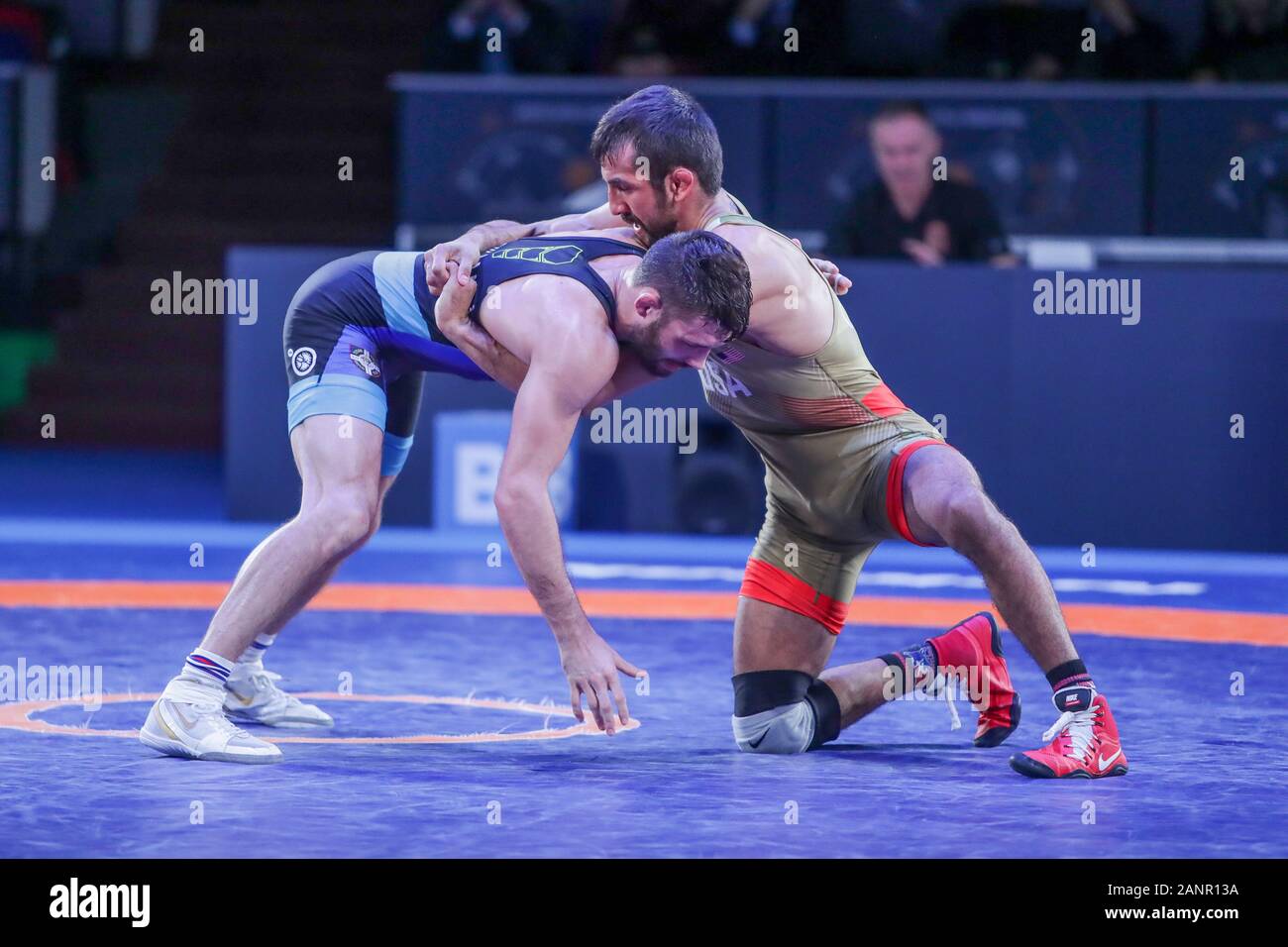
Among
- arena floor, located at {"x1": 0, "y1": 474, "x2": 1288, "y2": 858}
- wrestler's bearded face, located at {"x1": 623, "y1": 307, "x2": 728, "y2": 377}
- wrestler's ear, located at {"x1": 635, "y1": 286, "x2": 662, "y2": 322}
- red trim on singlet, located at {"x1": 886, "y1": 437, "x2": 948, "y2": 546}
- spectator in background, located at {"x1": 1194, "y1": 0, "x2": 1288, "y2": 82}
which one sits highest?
spectator in background, located at {"x1": 1194, "y1": 0, "x2": 1288, "y2": 82}

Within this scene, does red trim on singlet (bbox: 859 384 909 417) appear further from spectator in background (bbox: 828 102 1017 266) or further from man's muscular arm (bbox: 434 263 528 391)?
spectator in background (bbox: 828 102 1017 266)

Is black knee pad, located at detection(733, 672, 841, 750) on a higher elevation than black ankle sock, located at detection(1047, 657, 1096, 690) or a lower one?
lower

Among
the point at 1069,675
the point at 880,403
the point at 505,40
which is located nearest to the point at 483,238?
the point at 880,403

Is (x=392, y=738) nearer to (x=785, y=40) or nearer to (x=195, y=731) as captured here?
(x=195, y=731)

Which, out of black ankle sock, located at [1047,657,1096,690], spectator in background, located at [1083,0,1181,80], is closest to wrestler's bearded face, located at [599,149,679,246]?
black ankle sock, located at [1047,657,1096,690]

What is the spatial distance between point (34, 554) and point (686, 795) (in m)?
4.45

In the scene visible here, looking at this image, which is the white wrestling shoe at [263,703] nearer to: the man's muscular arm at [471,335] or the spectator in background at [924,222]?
the man's muscular arm at [471,335]

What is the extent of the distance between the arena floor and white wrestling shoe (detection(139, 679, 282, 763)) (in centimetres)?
5

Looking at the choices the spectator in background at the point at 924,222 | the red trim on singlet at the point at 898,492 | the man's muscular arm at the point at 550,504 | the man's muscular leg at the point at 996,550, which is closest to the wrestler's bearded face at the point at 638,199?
the man's muscular arm at the point at 550,504

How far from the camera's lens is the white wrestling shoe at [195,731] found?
426 cm

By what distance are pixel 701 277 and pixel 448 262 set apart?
2.05 feet

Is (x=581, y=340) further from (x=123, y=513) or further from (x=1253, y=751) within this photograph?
(x=123, y=513)

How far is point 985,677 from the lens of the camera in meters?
4.60

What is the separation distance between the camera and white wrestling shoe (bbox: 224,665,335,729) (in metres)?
4.69
